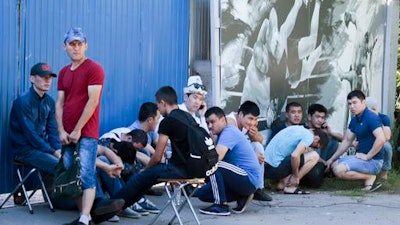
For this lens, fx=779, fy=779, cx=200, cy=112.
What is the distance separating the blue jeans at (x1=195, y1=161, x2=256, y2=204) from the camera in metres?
8.03

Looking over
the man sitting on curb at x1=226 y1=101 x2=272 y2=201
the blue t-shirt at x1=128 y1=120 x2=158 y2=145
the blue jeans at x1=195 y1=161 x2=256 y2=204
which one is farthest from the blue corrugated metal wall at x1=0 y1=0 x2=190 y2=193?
the blue jeans at x1=195 y1=161 x2=256 y2=204

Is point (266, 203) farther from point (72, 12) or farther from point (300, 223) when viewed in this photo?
point (72, 12)

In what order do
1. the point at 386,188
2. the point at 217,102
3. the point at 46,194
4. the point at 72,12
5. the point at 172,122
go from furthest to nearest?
the point at 386,188
the point at 217,102
the point at 72,12
the point at 46,194
the point at 172,122

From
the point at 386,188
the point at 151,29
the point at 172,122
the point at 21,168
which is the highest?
the point at 151,29

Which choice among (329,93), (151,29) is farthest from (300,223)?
(329,93)

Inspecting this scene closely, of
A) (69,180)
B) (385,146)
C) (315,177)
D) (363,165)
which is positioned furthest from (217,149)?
(385,146)

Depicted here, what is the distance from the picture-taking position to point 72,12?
850 centimetres

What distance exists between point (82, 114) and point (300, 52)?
18.7 ft

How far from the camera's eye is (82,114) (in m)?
6.77

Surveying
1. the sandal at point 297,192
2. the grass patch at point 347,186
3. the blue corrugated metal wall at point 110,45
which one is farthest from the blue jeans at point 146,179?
the grass patch at point 347,186

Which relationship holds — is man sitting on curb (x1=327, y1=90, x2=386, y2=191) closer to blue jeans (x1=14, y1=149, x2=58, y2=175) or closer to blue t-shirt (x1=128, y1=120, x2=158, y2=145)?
blue t-shirt (x1=128, y1=120, x2=158, y2=145)

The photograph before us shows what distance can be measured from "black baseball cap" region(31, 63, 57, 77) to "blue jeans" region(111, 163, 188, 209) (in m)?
1.40

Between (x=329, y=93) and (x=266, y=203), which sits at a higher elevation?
(x=329, y=93)

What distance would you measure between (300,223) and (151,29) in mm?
3272
